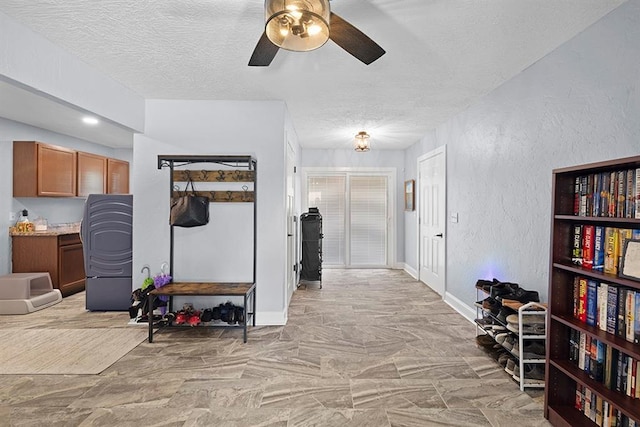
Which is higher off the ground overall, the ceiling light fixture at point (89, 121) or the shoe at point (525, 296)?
the ceiling light fixture at point (89, 121)

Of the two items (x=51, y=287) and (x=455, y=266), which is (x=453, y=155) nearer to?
(x=455, y=266)

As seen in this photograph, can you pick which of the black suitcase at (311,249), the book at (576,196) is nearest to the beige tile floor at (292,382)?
the book at (576,196)

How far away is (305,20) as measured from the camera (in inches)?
60.4

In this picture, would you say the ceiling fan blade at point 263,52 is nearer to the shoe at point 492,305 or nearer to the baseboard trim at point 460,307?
the shoe at point 492,305

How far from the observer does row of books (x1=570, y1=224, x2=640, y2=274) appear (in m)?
1.75

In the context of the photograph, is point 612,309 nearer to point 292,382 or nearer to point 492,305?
point 492,305

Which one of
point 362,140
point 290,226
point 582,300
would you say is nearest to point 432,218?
point 362,140

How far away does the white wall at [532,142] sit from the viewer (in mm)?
2070

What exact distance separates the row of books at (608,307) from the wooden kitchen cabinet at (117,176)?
6.72m

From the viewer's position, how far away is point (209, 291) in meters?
3.35

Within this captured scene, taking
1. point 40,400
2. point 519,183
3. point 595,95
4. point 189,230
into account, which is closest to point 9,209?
point 189,230

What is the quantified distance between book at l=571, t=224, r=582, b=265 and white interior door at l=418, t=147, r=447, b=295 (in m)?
2.69

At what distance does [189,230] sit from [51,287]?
238 centimetres

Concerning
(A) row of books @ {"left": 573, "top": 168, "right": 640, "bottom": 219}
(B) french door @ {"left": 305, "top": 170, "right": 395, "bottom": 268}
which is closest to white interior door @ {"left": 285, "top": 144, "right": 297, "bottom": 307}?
(B) french door @ {"left": 305, "top": 170, "right": 395, "bottom": 268}
